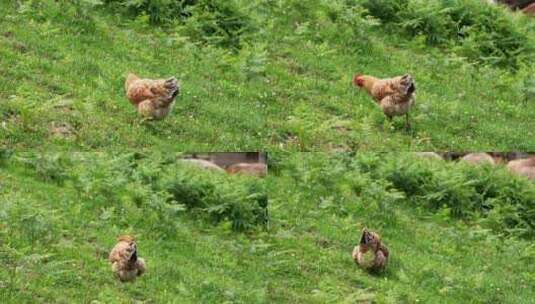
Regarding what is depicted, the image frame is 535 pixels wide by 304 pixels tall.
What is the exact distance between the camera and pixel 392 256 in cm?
1282

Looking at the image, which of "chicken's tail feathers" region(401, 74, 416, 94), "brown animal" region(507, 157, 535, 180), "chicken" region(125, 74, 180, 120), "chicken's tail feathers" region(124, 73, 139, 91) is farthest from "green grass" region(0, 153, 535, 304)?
"brown animal" region(507, 157, 535, 180)

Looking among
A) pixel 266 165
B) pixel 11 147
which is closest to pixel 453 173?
pixel 266 165

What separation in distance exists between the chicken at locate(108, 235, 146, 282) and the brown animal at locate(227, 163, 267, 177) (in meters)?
1.71

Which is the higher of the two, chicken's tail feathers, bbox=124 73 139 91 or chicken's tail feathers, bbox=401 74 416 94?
chicken's tail feathers, bbox=401 74 416 94

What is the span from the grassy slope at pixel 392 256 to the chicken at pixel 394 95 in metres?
0.98

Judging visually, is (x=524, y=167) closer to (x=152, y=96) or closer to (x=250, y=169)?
(x=250, y=169)

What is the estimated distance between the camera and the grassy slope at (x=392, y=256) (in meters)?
12.1

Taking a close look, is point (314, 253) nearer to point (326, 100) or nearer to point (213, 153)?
point (213, 153)

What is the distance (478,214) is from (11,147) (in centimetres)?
511

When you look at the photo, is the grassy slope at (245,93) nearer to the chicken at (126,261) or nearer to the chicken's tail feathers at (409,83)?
the chicken's tail feathers at (409,83)

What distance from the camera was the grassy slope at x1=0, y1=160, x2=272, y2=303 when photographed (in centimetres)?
1109

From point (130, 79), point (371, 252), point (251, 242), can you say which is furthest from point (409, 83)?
point (130, 79)

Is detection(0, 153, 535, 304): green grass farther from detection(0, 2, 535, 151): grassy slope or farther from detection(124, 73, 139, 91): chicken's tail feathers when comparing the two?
detection(124, 73, 139, 91): chicken's tail feathers

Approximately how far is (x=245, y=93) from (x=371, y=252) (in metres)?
2.83
